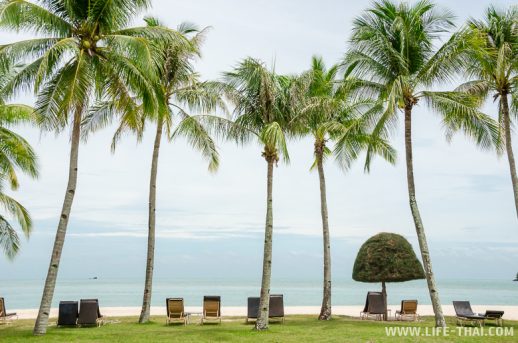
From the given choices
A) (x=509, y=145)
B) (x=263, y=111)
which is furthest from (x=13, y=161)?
(x=509, y=145)

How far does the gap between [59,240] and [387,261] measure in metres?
10.9

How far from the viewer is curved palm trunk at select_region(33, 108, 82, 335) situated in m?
12.7

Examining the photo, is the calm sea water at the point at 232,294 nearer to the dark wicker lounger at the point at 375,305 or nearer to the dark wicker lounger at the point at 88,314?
the dark wicker lounger at the point at 375,305

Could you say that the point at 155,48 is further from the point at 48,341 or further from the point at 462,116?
the point at 462,116

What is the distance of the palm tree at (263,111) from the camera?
1488cm

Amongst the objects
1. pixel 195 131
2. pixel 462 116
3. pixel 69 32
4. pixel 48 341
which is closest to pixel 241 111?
pixel 195 131

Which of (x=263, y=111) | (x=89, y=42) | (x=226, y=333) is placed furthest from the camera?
(x=263, y=111)

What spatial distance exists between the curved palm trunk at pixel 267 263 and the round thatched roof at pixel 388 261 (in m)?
5.17

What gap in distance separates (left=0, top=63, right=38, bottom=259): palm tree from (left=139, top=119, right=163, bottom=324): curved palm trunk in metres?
3.72

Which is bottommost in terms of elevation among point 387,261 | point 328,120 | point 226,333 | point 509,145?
point 226,333

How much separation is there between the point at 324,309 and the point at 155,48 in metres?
9.60

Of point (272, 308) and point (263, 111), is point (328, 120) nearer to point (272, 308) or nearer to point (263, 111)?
point (263, 111)

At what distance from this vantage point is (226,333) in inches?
520

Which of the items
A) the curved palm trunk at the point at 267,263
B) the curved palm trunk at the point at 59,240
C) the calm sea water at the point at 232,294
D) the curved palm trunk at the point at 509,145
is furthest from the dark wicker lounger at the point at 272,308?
the calm sea water at the point at 232,294
